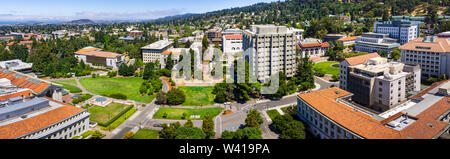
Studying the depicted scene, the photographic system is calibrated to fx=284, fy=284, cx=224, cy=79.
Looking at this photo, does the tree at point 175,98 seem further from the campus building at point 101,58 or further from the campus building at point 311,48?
the campus building at point 311,48

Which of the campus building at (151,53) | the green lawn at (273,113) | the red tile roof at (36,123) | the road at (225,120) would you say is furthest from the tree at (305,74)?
the campus building at (151,53)

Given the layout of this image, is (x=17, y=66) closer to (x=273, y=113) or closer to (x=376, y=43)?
(x=273, y=113)

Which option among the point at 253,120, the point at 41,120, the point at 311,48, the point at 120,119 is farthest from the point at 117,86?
the point at 311,48

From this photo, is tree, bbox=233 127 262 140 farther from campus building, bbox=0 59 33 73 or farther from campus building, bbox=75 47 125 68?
campus building, bbox=0 59 33 73

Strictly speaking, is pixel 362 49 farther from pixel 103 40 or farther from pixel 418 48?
pixel 103 40

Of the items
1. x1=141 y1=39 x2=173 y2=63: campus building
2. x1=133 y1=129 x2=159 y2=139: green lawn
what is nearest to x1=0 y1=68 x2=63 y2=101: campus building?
x1=133 y1=129 x2=159 y2=139: green lawn

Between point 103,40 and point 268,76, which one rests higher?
point 103,40

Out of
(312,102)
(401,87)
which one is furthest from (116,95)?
(401,87)
